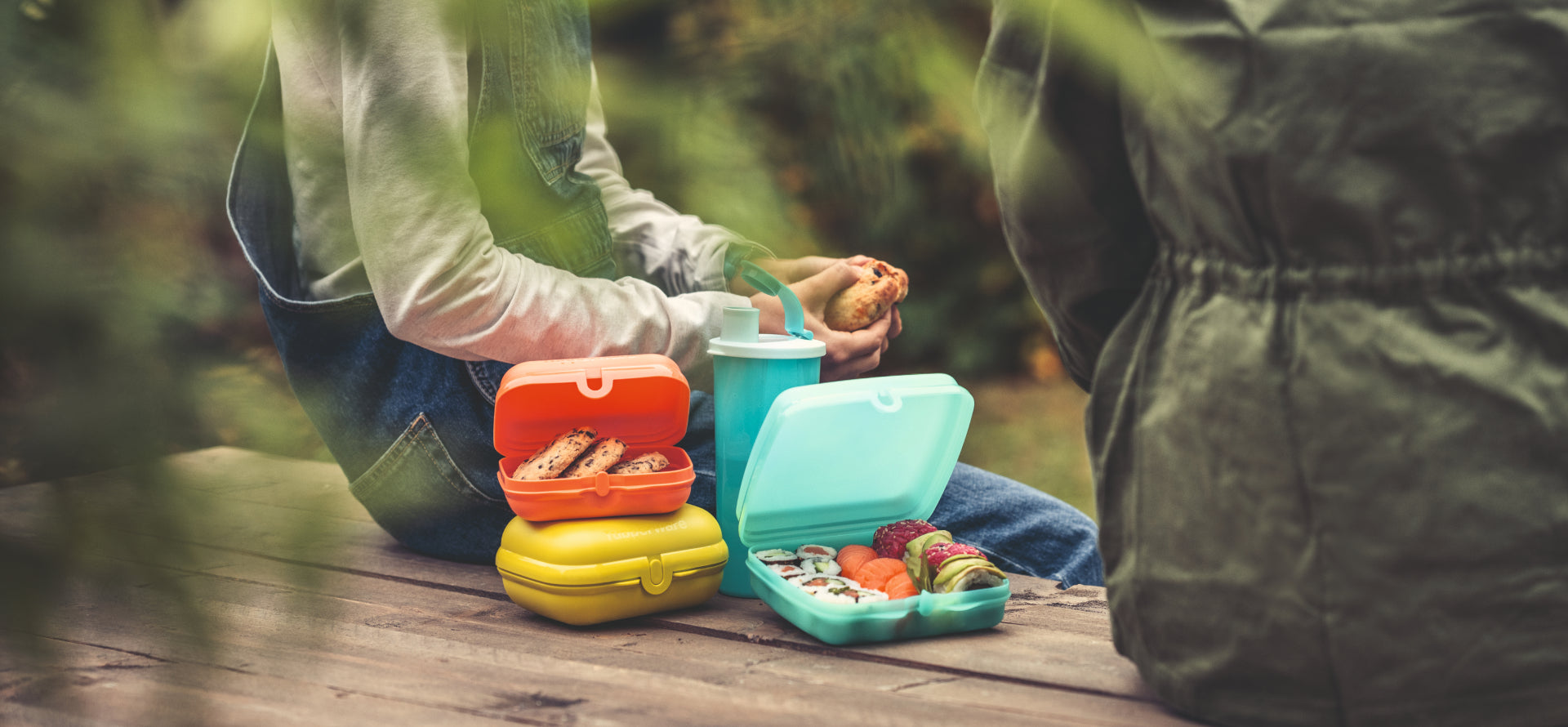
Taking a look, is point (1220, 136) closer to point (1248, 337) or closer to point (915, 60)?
point (1248, 337)

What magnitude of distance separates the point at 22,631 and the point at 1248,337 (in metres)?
0.72

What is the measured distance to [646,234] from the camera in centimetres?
159

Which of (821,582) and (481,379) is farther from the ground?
(481,379)

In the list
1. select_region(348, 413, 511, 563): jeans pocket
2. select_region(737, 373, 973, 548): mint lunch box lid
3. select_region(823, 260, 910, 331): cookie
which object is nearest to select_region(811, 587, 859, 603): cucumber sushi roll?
select_region(737, 373, 973, 548): mint lunch box lid

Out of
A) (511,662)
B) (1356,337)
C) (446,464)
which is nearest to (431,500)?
(446,464)

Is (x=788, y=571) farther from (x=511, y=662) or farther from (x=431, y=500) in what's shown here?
(x=431, y=500)

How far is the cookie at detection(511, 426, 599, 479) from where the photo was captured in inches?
43.2

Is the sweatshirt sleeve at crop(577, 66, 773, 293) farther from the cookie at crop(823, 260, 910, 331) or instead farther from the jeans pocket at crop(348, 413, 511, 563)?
the jeans pocket at crop(348, 413, 511, 563)

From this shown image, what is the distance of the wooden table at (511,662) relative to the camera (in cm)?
34

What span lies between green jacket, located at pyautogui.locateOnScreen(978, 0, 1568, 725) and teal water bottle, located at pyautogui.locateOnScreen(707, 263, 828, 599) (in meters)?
0.41

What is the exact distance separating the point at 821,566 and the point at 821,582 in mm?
39

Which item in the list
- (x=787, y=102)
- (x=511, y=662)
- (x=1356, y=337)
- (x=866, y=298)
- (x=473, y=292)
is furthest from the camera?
(x=866, y=298)

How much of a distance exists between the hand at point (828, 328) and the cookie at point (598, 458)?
25cm

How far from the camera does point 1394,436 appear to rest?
2.44ft
